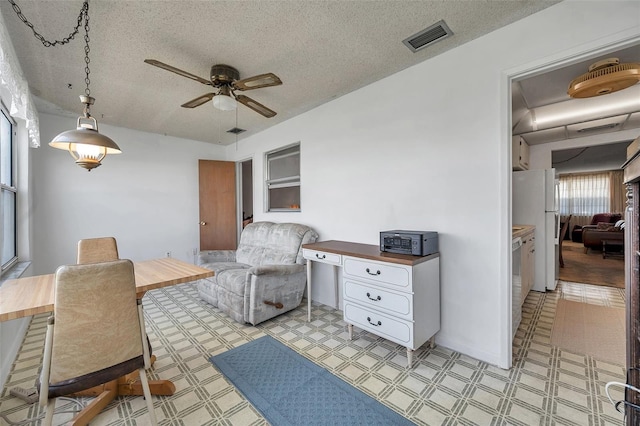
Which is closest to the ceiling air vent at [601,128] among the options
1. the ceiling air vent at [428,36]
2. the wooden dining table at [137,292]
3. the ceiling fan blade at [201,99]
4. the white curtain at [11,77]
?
the ceiling air vent at [428,36]

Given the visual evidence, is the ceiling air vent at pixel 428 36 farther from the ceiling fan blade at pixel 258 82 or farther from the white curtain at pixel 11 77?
the white curtain at pixel 11 77

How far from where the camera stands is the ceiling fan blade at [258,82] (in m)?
1.96

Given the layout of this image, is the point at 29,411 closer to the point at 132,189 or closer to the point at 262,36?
the point at 262,36

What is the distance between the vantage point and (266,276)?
274 cm

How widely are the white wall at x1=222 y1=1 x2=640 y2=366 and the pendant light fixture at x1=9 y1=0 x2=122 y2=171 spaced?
2.18 metres

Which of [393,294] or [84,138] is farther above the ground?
[84,138]

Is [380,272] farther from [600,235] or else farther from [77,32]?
[600,235]

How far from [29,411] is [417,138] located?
11.1 feet

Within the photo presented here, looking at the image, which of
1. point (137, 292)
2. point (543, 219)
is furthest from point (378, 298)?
point (543, 219)

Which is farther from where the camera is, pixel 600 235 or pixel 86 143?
pixel 600 235

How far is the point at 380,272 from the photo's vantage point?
211 centimetres

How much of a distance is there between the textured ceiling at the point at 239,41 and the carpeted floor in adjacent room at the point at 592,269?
453cm

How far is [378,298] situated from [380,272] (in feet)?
0.72

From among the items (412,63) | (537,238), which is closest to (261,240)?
(412,63)
